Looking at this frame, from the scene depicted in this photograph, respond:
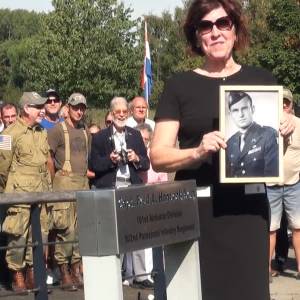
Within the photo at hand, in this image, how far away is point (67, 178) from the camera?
Answer: 28.3ft

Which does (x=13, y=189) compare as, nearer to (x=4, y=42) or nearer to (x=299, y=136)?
(x=299, y=136)

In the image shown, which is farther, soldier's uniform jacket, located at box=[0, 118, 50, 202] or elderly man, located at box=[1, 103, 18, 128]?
elderly man, located at box=[1, 103, 18, 128]

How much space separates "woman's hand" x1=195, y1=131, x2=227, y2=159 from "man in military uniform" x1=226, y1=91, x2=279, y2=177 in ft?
0.18

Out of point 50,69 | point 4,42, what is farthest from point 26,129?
point 4,42

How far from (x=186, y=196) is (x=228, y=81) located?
18.8 inches

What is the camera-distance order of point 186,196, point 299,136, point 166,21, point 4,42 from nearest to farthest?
1. point 186,196
2. point 299,136
3. point 166,21
4. point 4,42

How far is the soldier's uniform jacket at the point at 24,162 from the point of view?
26.8 ft

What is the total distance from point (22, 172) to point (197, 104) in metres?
5.23

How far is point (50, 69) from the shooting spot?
162ft

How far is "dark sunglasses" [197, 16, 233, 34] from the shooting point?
3217 millimetres

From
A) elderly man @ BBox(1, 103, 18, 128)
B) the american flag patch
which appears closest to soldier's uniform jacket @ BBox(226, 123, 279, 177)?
the american flag patch

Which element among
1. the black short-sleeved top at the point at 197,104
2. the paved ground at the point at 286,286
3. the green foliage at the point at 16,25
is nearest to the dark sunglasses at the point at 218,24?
the black short-sleeved top at the point at 197,104

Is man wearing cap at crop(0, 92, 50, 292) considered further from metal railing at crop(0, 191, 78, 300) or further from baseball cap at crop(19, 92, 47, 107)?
metal railing at crop(0, 191, 78, 300)

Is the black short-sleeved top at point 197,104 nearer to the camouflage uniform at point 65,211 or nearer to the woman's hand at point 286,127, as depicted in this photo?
the woman's hand at point 286,127
